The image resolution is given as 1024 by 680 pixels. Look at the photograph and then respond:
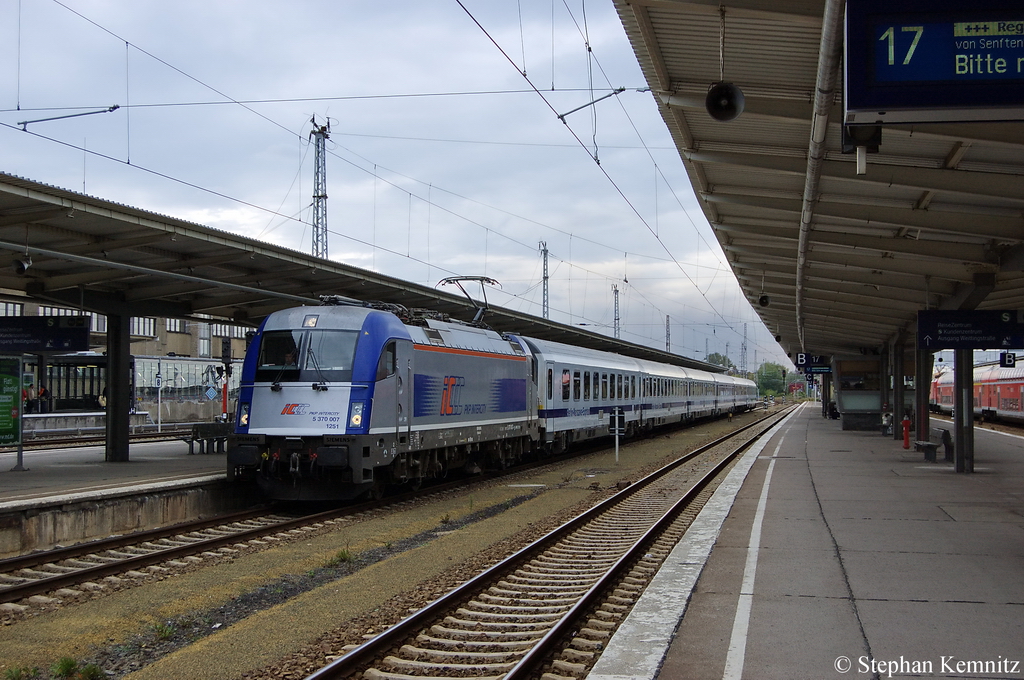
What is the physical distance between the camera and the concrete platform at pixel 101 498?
35.3ft

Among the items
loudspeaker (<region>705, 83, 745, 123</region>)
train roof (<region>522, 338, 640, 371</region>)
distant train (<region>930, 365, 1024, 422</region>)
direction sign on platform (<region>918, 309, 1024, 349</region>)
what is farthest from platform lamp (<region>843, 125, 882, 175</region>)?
distant train (<region>930, 365, 1024, 422</region>)

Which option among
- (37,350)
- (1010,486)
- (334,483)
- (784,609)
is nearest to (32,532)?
(334,483)

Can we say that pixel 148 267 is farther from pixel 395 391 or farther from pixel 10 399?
pixel 395 391

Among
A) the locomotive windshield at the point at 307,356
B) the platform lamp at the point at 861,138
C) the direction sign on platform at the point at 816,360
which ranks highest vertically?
the platform lamp at the point at 861,138

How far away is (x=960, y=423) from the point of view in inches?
689

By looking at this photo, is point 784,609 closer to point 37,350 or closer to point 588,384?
point 37,350

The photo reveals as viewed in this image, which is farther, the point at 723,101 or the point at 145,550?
the point at 145,550

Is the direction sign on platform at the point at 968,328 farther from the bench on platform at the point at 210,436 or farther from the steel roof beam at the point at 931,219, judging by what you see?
the bench on platform at the point at 210,436

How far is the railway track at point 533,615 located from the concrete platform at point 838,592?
455mm

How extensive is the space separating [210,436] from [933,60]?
17.9m

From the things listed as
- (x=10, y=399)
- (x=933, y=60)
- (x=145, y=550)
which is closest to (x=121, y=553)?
(x=145, y=550)

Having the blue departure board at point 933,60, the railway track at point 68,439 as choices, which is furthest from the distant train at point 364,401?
the railway track at point 68,439

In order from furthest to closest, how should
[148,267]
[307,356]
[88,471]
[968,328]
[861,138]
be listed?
[148,267]
[88,471]
[968,328]
[307,356]
[861,138]

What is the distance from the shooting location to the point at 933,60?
19.0 ft
